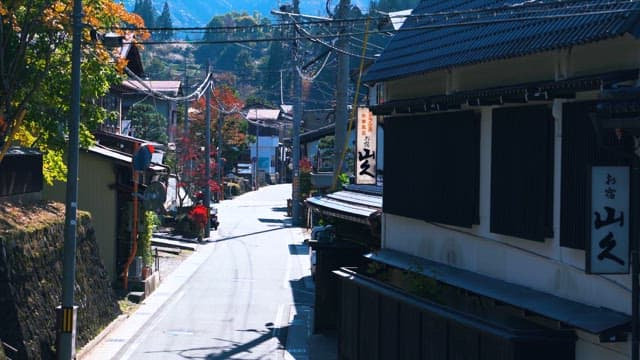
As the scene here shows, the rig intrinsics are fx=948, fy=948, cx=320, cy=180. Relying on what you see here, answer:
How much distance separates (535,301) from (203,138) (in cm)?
6482

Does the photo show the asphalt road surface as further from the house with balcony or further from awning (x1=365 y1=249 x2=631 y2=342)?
awning (x1=365 y1=249 x2=631 y2=342)

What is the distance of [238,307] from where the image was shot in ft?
97.4

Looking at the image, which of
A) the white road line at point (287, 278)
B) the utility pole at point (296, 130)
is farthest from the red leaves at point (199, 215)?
the white road line at point (287, 278)

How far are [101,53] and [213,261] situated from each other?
70.0 feet

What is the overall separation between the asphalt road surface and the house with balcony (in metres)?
5.39

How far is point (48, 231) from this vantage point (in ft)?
68.6

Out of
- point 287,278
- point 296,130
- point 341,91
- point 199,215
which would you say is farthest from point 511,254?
point 296,130

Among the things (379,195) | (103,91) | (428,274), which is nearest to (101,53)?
(103,91)

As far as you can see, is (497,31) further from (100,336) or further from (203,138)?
(203,138)

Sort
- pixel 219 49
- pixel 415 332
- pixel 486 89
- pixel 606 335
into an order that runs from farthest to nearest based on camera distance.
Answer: pixel 219 49 < pixel 415 332 < pixel 486 89 < pixel 606 335

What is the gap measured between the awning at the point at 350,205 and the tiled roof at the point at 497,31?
3.68m

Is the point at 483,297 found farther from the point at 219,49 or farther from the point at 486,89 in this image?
the point at 219,49

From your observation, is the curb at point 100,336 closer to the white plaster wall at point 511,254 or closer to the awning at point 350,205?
the awning at point 350,205

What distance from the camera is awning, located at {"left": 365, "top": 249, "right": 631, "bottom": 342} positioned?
9898 millimetres
